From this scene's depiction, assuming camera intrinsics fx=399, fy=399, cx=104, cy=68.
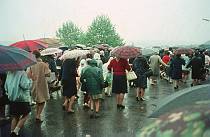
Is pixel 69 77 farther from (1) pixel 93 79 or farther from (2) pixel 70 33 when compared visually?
(2) pixel 70 33

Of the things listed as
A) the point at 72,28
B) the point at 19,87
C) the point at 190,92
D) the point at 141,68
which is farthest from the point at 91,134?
the point at 72,28

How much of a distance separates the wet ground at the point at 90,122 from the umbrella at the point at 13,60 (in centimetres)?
114

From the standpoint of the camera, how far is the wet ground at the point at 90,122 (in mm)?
8914

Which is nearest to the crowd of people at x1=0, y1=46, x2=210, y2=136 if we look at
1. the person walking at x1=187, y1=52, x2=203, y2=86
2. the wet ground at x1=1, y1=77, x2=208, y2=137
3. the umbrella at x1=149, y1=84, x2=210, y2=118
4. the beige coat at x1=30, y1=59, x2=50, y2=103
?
the beige coat at x1=30, y1=59, x2=50, y2=103

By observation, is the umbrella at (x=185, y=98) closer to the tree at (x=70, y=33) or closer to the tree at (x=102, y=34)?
the tree at (x=102, y=34)

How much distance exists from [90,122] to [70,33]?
108 m

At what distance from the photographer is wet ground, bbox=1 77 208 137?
351 inches

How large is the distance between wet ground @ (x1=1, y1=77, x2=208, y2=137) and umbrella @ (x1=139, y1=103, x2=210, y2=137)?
16.1 ft

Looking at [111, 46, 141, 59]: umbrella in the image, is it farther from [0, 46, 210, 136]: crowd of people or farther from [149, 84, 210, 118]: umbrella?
[149, 84, 210, 118]: umbrella

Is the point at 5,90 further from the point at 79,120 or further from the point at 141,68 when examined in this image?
the point at 141,68

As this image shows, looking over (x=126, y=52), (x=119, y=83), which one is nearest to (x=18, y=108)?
(x=119, y=83)

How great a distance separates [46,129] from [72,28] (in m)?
110

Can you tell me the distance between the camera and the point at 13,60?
25.4 ft

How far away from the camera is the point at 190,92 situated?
3543 mm
